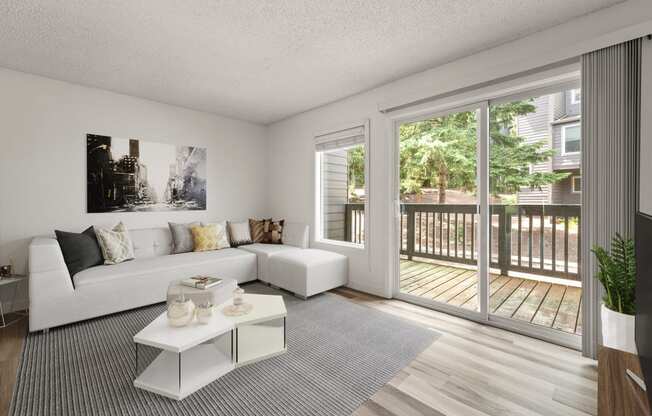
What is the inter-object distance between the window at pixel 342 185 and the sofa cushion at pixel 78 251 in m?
2.63

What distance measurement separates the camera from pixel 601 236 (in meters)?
2.05

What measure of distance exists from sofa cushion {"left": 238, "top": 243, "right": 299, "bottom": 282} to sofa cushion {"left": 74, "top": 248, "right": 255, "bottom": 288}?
0.40 feet

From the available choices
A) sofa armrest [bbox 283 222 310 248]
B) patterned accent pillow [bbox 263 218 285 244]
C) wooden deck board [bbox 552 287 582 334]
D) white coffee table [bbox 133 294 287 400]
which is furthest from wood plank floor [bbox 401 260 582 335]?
patterned accent pillow [bbox 263 218 285 244]

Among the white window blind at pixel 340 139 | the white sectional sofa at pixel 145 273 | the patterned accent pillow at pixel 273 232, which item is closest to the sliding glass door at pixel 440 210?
the white window blind at pixel 340 139

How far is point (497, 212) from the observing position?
271 centimetres

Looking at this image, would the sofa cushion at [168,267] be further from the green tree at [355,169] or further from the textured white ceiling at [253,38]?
the textured white ceiling at [253,38]

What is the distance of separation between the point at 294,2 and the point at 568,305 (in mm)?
3136

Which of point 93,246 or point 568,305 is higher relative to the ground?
point 93,246

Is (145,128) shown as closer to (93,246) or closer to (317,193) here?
(93,246)

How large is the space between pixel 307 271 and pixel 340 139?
1795mm

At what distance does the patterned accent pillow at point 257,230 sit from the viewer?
4.49 meters

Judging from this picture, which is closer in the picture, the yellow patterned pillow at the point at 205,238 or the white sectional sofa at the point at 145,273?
the white sectional sofa at the point at 145,273

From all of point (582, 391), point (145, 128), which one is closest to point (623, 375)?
point (582, 391)

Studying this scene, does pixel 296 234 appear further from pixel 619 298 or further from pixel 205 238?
pixel 619 298
